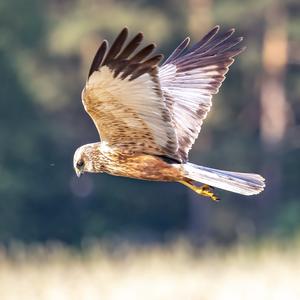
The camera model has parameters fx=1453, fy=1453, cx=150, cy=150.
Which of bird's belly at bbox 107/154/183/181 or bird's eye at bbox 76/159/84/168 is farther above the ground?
bird's eye at bbox 76/159/84/168

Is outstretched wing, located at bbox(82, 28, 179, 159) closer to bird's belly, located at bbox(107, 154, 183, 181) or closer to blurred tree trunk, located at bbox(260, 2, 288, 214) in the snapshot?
bird's belly, located at bbox(107, 154, 183, 181)

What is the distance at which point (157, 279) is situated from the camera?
1440 centimetres

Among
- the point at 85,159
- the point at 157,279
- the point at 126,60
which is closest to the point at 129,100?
the point at 126,60

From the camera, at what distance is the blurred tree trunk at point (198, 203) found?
31.4m

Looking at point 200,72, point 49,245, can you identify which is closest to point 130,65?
point 200,72

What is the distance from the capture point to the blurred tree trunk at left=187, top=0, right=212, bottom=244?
3144 cm

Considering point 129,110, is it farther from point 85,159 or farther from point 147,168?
point 85,159

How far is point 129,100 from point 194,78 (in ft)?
4.24

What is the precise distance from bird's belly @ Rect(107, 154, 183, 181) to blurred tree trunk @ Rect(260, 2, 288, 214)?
22285mm

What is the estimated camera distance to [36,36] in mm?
32000

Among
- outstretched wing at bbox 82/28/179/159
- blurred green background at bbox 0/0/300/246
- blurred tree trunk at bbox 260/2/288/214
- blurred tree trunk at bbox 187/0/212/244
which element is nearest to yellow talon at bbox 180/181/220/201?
outstretched wing at bbox 82/28/179/159

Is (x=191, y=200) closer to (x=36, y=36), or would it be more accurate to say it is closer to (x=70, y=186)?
(x=70, y=186)

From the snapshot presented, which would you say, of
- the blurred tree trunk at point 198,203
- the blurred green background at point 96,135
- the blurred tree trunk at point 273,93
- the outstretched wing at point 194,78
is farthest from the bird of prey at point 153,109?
the blurred tree trunk at point 273,93

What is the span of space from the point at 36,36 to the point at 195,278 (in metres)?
18.1
